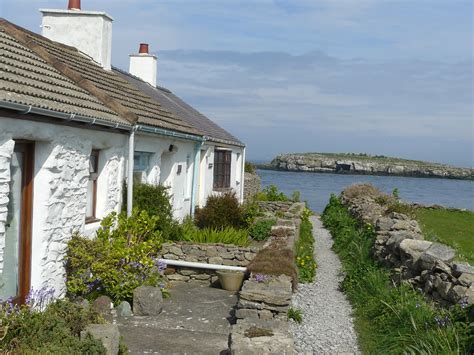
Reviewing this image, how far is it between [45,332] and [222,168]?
1530 centimetres

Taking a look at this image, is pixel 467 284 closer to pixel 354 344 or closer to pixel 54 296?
pixel 354 344

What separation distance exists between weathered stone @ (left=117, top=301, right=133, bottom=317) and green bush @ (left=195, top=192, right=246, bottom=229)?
643 centimetres

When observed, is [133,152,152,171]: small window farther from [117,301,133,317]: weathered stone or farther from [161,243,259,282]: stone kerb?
[117,301,133,317]: weathered stone

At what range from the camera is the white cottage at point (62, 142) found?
758 cm

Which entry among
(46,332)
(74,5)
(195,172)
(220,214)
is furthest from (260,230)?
(46,332)

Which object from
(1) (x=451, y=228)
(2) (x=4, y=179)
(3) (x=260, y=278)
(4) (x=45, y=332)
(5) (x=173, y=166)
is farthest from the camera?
(1) (x=451, y=228)

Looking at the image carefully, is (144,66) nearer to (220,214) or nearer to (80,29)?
(80,29)

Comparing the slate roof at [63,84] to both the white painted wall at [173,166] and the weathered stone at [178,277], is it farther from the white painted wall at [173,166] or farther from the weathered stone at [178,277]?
the weathered stone at [178,277]

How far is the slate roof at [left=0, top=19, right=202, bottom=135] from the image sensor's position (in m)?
8.02

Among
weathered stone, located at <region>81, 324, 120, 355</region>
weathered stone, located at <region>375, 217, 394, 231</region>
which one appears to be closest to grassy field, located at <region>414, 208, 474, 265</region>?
weathered stone, located at <region>375, 217, 394, 231</region>

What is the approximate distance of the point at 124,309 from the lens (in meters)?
9.16

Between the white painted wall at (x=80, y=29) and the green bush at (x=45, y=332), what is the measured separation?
30.6 feet

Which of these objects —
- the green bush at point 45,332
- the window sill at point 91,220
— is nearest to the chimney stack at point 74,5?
the window sill at point 91,220

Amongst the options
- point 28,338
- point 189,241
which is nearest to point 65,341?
point 28,338
